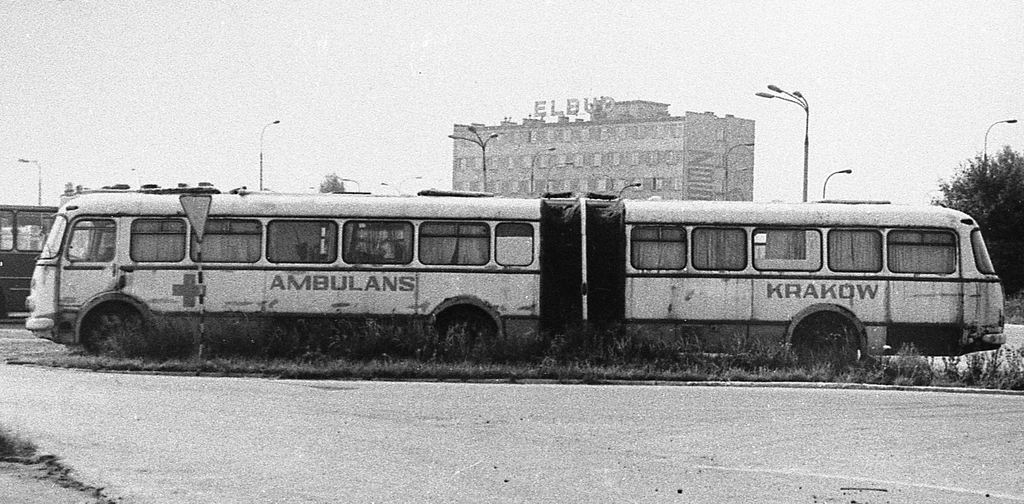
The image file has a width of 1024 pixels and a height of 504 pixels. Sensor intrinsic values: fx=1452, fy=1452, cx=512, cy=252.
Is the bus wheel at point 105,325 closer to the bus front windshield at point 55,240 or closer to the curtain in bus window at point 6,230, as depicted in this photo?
the bus front windshield at point 55,240

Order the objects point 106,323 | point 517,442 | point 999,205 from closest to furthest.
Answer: point 517,442 < point 106,323 < point 999,205

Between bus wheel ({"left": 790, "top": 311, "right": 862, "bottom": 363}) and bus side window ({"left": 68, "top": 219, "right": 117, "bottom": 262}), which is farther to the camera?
bus side window ({"left": 68, "top": 219, "right": 117, "bottom": 262})

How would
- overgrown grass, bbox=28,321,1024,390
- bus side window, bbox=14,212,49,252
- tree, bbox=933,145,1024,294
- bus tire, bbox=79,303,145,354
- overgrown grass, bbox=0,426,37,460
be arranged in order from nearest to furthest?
overgrown grass, bbox=0,426,37,460 < overgrown grass, bbox=28,321,1024,390 < bus tire, bbox=79,303,145,354 < bus side window, bbox=14,212,49,252 < tree, bbox=933,145,1024,294

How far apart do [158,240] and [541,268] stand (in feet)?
21.2

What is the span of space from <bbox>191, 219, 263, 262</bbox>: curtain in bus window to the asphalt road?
589cm

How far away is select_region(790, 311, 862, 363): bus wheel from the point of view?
2328cm

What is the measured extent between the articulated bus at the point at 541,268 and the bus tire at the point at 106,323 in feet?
0.12

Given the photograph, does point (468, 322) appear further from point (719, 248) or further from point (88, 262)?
point (88, 262)

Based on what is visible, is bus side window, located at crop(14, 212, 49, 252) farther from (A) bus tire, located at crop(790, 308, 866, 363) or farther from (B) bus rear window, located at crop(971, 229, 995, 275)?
(B) bus rear window, located at crop(971, 229, 995, 275)

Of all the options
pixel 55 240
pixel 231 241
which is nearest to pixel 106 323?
pixel 55 240

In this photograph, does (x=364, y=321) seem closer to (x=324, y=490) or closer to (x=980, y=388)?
(x=980, y=388)

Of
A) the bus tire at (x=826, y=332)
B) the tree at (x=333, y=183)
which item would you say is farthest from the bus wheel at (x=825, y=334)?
the tree at (x=333, y=183)

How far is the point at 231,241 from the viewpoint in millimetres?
24391

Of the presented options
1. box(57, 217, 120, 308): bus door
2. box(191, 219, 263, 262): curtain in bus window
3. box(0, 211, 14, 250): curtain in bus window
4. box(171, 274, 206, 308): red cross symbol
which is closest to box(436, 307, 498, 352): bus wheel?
box(191, 219, 263, 262): curtain in bus window
